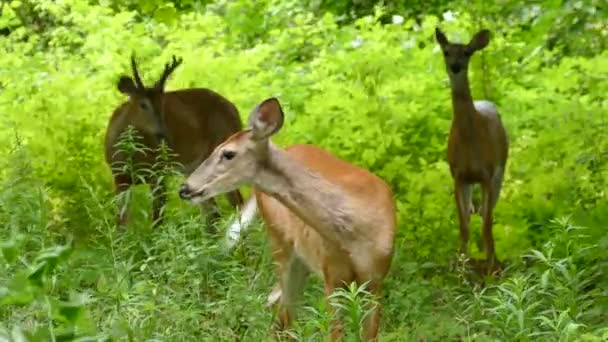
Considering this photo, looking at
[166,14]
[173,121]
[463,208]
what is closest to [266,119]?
[166,14]

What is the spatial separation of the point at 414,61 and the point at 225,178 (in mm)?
5893

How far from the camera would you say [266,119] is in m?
6.87

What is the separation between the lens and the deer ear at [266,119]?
6.83 m

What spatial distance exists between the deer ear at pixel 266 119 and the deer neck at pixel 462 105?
368 centimetres

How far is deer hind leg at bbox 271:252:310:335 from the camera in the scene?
23.3 feet

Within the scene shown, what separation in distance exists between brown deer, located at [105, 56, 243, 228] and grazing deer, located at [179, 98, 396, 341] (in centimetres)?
348

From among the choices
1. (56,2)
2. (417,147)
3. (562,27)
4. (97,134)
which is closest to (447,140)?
(417,147)

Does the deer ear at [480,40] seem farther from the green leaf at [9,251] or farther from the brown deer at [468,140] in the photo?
the green leaf at [9,251]

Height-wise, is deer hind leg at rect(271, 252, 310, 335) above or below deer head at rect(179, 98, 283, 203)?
below

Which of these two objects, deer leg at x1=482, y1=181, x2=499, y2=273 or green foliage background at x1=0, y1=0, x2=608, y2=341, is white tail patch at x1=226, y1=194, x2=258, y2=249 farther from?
deer leg at x1=482, y1=181, x2=499, y2=273

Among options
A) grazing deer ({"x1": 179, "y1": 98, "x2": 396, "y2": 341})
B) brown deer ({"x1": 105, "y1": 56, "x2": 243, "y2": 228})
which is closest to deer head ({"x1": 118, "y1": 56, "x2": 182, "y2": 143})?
brown deer ({"x1": 105, "y1": 56, "x2": 243, "y2": 228})

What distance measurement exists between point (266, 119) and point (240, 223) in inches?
20.7

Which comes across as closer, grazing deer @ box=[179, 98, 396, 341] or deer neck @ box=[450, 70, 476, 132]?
grazing deer @ box=[179, 98, 396, 341]

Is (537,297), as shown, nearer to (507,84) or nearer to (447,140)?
(447,140)
